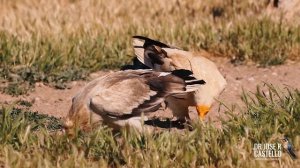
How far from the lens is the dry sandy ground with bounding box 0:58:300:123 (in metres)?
8.16

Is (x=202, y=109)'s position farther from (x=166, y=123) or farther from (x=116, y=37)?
(x=116, y=37)

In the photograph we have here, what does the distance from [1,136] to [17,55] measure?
384 centimetres

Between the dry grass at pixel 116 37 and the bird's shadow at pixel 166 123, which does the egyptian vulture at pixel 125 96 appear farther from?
the dry grass at pixel 116 37

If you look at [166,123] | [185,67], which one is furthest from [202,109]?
[166,123]

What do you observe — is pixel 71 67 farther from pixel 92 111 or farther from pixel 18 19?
pixel 92 111

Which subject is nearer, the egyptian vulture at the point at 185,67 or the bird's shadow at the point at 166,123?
the egyptian vulture at the point at 185,67

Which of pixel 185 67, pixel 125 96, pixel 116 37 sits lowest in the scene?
pixel 125 96

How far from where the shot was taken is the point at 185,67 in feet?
23.5

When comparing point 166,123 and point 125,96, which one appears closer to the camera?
point 125,96

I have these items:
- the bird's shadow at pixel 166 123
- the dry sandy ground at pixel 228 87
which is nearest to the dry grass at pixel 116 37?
the dry sandy ground at pixel 228 87

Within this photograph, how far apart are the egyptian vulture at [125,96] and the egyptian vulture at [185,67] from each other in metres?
0.35

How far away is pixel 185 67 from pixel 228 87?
1891mm

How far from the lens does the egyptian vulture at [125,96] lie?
596 centimetres

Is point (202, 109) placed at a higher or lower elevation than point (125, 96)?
lower
